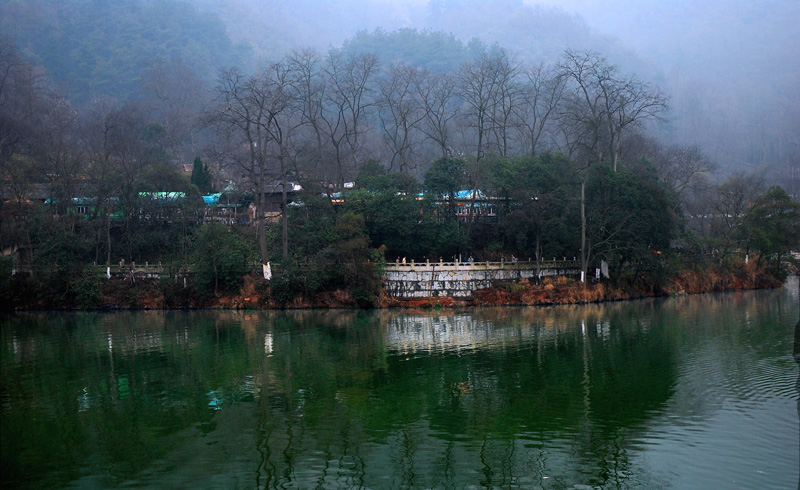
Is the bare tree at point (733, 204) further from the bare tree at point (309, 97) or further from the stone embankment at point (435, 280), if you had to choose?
the bare tree at point (309, 97)

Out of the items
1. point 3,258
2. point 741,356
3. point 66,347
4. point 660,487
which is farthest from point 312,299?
point 660,487

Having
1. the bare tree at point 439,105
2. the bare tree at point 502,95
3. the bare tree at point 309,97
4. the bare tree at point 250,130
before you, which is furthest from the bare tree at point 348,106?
the bare tree at point 502,95

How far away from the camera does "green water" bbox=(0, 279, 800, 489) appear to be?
12.5m

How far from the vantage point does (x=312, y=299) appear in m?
38.8

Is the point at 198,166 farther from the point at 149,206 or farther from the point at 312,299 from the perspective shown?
the point at 312,299

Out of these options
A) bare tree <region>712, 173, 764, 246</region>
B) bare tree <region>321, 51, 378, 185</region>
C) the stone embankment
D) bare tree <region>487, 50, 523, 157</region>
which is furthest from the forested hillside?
bare tree <region>712, 173, 764, 246</region>

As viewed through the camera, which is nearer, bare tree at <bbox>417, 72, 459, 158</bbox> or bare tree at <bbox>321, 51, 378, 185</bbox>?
bare tree at <bbox>321, 51, 378, 185</bbox>

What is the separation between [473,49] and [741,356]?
11065 centimetres

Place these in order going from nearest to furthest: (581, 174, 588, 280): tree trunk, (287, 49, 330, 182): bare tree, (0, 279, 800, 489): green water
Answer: (0, 279, 800, 489): green water, (581, 174, 588, 280): tree trunk, (287, 49, 330, 182): bare tree

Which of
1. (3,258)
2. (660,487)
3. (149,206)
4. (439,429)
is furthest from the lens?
(149,206)

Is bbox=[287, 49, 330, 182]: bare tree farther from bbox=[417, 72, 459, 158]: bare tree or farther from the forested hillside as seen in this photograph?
the forested hillside

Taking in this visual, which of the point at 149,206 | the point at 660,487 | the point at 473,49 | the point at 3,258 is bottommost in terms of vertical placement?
the point at 660,487

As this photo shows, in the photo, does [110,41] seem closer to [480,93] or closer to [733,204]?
[480,93]

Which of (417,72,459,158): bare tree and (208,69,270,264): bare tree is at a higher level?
(417,72,459,158): bare tree
